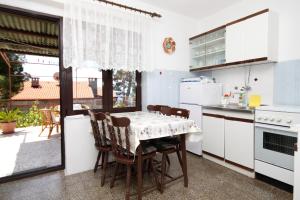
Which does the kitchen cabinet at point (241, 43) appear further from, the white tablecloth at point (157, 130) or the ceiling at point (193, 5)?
the white tablecloth at point (157, 130)

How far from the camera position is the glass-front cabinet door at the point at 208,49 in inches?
125

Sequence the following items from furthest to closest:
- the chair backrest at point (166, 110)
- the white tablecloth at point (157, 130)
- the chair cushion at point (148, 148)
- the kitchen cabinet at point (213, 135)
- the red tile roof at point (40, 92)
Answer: the red tile roof at point (40, 92) → the kitchen cabinet at point (213, 135) → the chair backrest at point (166, 110) → the chair cushion at point (148, 148) → the white tablecloth at point (157, 130)

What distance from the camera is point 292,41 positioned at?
243 cm

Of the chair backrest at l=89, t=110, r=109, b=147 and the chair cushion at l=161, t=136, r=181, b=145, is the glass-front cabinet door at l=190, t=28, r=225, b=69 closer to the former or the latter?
the chair cushion at l=161, t=136, r=181, b=145

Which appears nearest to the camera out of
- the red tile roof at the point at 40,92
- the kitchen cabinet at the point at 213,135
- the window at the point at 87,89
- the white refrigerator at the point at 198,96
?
the window at the point at 87,89

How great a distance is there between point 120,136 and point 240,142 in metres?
1.71

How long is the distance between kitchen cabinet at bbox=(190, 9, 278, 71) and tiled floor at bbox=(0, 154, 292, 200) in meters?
1.65

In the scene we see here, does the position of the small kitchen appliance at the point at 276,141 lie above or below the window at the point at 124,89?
below

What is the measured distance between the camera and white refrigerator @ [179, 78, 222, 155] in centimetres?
309

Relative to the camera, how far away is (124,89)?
3.08 meters

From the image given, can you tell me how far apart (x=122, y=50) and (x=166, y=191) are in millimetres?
1992

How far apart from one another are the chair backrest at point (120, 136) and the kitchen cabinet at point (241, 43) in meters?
2.05

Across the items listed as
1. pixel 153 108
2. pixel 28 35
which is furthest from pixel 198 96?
pixel 28 35

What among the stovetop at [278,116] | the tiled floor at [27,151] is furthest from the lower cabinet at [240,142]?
the tiled floor at [27,151]
